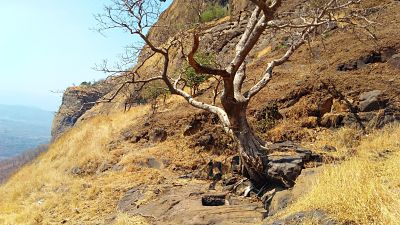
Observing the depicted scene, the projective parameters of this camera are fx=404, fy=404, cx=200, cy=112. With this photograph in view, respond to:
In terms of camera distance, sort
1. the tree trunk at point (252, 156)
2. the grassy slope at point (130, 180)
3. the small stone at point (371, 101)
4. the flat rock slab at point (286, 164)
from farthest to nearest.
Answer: the small stone at point (371, 101)
the tree trunk at point (252, 156)
the flat rock slab at point (286, 164)
the grassy slope at point (130, 180)

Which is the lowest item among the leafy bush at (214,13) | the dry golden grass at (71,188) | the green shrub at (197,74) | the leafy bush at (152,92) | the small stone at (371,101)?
the dry golden grass at (71,188)

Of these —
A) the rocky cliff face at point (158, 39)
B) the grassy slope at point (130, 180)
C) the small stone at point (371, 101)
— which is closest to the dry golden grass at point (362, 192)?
the grassy slope at point (130, 180)

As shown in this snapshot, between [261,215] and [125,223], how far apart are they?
274 centimetres

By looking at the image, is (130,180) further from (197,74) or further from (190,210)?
(197,74)

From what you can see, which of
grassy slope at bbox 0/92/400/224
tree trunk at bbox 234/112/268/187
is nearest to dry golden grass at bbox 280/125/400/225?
grassy slope at bbox 0/92/400/224

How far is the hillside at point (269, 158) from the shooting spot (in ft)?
19.0

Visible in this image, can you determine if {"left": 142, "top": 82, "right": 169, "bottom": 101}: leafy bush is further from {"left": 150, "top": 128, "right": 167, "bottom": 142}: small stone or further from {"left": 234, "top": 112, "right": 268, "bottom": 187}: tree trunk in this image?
{"left": 234, "top": 112, "right": 268, "bottom": 187}: tree trunk

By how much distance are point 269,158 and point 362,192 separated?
3.79 meters

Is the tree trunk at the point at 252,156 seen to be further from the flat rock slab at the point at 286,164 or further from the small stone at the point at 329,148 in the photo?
the small stone at the point at 329,148

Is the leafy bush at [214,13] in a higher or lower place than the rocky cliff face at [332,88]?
higher

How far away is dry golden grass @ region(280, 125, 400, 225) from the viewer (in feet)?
14.7

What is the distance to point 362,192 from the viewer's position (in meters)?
4.93

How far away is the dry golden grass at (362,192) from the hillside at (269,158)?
17 mm

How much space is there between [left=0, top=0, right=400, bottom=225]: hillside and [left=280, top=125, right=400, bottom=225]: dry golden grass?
2 cm
